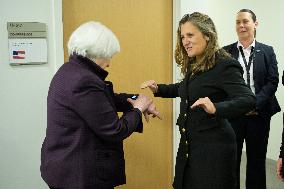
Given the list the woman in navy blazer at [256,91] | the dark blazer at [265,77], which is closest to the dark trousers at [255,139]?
the woman in navy blazer at [256,91]

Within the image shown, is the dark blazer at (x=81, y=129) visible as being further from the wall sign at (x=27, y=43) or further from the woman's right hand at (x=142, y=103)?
the wall sign at (x=27, y=43)

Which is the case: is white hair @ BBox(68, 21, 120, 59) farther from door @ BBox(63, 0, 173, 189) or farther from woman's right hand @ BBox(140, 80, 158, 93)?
door @ BBox(63, 0, 173, 189)

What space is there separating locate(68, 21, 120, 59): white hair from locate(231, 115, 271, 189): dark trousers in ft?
5.40

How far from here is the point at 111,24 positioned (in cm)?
272

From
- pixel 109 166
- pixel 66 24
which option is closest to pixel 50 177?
pixel 109 166

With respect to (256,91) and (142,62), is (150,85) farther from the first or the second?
(256,91)

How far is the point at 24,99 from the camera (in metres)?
2.33

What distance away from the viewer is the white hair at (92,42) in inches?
61.9

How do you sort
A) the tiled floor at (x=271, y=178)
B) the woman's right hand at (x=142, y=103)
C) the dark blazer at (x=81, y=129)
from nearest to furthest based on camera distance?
the dark blazer at (x=81, y=129) → the woman's right hand at (x=142, y=103) → the tiled floor at (x=271, y=178)

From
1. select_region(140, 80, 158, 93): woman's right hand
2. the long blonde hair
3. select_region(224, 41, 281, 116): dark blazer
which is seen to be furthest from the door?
the long blonde hair

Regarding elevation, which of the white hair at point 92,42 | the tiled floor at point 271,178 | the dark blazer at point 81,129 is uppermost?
the white hair at point 92,42

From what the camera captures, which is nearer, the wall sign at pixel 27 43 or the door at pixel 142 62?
the wall sign at pixel 27 43

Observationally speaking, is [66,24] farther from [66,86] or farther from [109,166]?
[109,166]

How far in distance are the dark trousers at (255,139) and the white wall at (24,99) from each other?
158 centimetres
